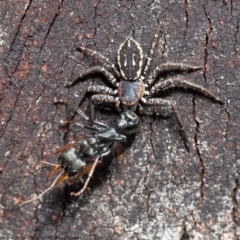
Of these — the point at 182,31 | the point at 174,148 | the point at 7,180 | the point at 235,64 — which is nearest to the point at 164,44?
the point at 182,31

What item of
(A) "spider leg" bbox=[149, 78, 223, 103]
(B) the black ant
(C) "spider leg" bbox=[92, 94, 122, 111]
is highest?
(A) "spider leg" bbox=[149, 78, 223, 103]

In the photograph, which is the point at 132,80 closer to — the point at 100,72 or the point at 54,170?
the point at 100,72

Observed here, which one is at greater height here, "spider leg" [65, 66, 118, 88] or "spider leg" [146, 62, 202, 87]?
"spider leg" [146, 62, 202, 87]

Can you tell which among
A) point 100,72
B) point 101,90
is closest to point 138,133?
point 101,90

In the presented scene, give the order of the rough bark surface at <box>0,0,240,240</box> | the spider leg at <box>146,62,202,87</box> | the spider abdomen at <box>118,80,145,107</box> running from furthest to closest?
the spider abdomen at <box>118,80,145,107</box> → the spider leg at <box>146,62,202,87</box> → the rough bark surface at <box>0,0,240,240</box>

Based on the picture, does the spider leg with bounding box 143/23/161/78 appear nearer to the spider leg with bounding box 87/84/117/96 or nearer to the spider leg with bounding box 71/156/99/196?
the spider leg with bounding box 87/84/117/96

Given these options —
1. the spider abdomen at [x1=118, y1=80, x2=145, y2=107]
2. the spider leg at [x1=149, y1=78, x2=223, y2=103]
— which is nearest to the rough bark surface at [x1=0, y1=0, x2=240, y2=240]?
the spider leg at [x1=149, y1=78, x2=223, y2=103]

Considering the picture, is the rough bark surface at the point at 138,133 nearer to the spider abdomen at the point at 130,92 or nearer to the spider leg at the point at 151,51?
the spider leg at the point at 151,51
